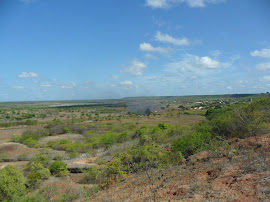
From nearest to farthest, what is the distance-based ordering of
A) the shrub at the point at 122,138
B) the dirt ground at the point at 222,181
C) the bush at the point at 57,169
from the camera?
the dirt ground at the point at 222,181 < the bush at the point at 57,169 < the shrub at the point at 122,138

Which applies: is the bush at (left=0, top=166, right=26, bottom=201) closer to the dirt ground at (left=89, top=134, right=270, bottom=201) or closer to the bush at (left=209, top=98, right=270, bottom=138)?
the dirt ground at (left=89, top=134, right=270, bottom=201)

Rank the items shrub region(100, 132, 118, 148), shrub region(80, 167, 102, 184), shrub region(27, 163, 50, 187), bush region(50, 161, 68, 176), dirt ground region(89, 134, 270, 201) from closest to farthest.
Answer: dirt ground region(89, 134, 270, 201) < shrub region(80, 167, 102, 184) < shrub region(27, 163, 50, 187) < bush region(50, 161, 68, 176) < shrub region(100, 132, 118, 148)

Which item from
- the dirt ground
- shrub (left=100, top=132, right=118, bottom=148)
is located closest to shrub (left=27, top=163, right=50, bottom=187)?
the dirt ground

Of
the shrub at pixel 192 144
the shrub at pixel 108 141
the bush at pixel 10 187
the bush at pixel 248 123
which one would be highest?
the bush at pixel 248 123

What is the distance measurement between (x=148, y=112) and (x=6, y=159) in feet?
160

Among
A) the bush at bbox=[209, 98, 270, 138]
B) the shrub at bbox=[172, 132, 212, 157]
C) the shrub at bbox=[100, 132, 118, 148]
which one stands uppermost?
the bush at bbox=[209, 98, 270, 138]

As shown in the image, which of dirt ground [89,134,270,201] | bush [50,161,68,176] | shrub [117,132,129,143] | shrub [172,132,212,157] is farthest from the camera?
shrub [117,132,129,143]

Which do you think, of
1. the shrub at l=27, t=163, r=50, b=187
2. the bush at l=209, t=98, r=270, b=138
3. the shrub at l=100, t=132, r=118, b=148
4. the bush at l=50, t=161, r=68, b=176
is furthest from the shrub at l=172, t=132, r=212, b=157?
the shrub at l=100, t=132, r=118, b=148

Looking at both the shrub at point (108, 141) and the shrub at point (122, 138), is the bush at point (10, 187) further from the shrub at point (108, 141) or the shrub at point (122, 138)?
the shrub at point (122, 138)

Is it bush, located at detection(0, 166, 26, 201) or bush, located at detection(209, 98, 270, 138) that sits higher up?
bush, located at detection(209, 98, 270, 138)

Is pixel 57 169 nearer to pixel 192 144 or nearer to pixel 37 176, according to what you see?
pixel 37 176

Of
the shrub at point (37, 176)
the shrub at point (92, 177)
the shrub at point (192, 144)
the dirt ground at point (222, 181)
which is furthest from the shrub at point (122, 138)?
the dirt ground at point (222, 181)

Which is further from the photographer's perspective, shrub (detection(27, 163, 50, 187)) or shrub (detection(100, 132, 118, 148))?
shrub (detection(100, 132, 118, 148))

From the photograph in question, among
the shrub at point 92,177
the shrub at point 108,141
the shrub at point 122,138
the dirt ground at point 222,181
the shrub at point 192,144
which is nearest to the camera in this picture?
the dirt ground at point 222,181
